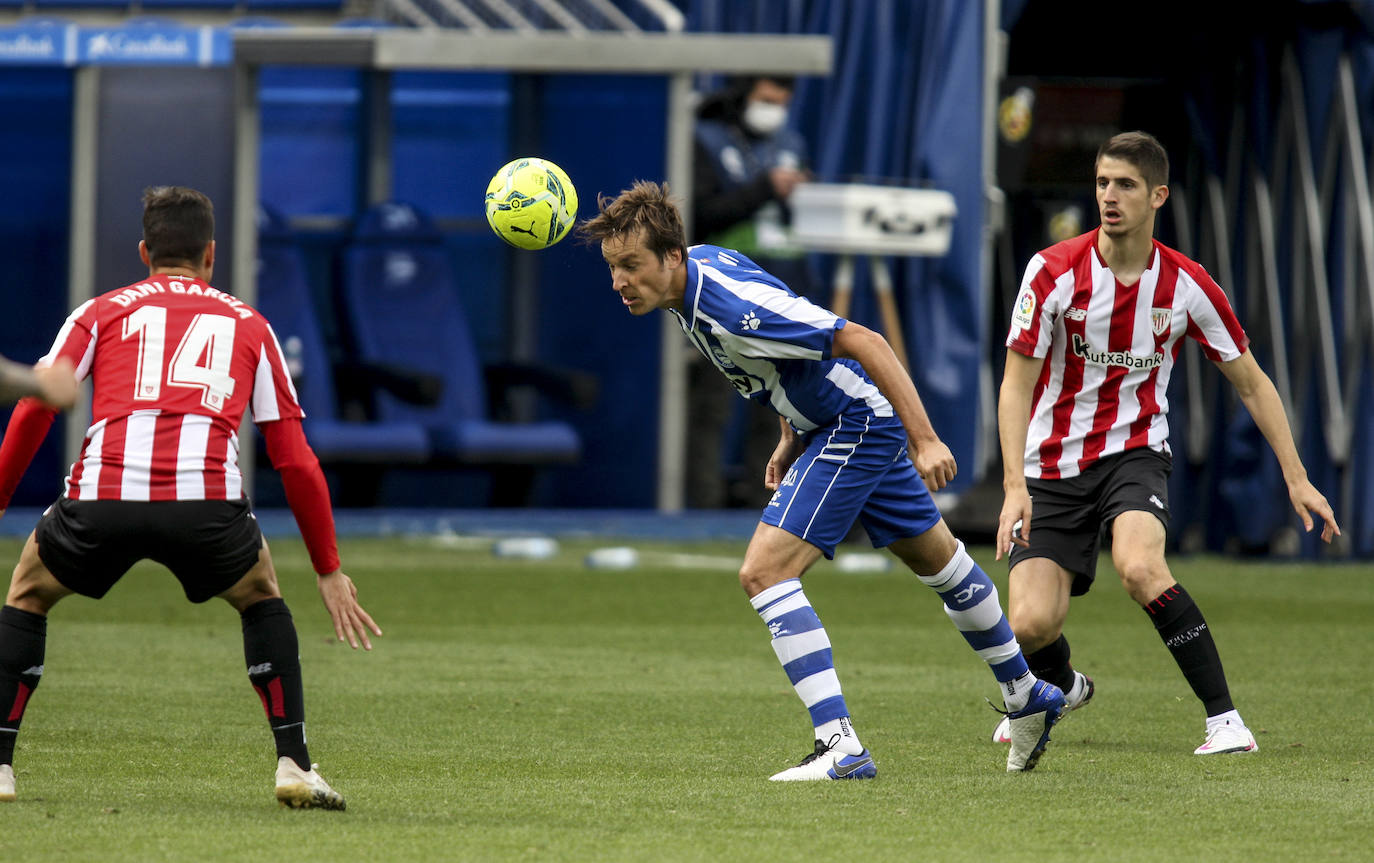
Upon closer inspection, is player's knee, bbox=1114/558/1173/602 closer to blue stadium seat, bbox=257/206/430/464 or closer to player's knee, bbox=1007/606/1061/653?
player's knee, bbox=1007/606/1061/653

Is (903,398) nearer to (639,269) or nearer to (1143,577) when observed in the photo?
(639,269)

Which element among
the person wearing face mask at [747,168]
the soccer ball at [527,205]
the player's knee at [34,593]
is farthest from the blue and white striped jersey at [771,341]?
the person wearing face mask at [747,168]

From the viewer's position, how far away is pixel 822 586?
1106 centimetres

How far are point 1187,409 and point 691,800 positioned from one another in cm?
979

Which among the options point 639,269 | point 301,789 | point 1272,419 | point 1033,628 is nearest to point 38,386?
point 301,789

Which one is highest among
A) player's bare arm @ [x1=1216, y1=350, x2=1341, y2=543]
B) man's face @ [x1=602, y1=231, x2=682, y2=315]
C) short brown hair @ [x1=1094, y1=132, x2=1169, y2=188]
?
short brown hair @ [x1=1094, y1=132, x2=1169, y2=188]

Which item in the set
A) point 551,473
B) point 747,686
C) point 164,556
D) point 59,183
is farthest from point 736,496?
point 164,556

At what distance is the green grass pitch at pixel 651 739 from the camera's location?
14.6ft

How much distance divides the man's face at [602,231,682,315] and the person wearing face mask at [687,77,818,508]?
828cm

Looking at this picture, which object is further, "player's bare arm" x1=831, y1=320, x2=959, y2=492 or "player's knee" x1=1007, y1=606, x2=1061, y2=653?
"player's knee" x1=1007, y1=606, x2=1061, y2=653

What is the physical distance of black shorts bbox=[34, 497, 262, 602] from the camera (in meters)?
4.57

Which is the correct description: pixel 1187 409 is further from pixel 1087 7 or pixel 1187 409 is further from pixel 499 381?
pixel 499 381

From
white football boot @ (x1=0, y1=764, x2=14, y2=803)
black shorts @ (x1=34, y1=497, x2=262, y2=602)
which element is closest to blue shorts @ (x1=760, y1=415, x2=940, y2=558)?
black shorts @ (x1=34, y1=497, x2=262, y2=602)

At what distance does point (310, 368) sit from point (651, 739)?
8.17 m
